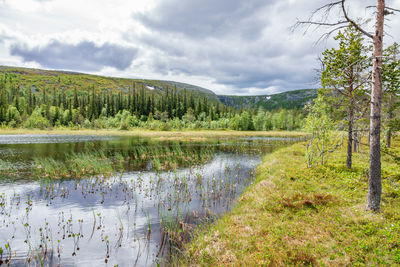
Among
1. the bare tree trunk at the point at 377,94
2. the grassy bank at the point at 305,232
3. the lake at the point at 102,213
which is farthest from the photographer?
the bare tree trunk at the point at 377,94

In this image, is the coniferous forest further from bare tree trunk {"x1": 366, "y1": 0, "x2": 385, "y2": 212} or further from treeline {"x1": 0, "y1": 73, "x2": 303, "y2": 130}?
bare tree trunk {"x1": 366, "y1": 0, "x2": 385, "y2": 212}

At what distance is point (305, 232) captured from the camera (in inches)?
344

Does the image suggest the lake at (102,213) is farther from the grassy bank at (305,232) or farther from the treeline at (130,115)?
the treeline at (130,115)

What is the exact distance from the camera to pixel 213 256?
7.73 m

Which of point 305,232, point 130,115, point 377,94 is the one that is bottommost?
point 305,232

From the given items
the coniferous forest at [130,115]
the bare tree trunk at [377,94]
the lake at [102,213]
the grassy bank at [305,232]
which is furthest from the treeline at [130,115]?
the bare tree trunk at [377,94]

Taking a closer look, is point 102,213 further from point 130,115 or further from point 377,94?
point 130,115

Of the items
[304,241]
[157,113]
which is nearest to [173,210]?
[304,241]

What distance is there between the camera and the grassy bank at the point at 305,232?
7.03 metres

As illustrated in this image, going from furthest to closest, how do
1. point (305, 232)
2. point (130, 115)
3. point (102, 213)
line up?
1. point (130, 115)
2. point (102, 213)
3. point (305, 232)

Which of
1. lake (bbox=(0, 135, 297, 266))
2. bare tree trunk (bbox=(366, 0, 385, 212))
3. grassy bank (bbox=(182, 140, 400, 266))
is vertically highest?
bare tree trunk (bbox=(366, 0, 385, 212))

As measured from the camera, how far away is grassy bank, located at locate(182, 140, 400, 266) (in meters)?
7.03

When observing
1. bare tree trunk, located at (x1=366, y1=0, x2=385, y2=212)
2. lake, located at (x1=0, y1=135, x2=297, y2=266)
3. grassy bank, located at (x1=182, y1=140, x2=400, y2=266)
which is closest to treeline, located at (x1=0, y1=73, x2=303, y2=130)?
lake, located at (x1=0, y1=135, x2=297, y2=266)

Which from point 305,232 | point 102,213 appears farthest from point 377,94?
point 102,213
